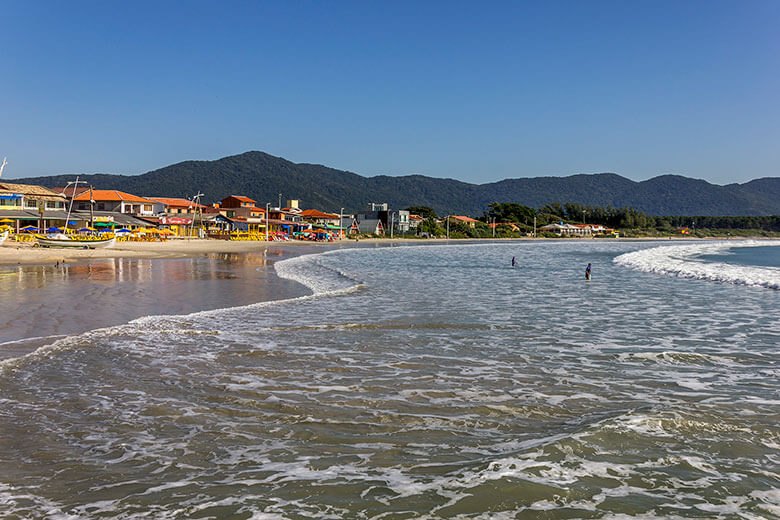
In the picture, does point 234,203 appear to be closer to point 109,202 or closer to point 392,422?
point 109,202

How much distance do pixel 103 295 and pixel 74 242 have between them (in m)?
32.3

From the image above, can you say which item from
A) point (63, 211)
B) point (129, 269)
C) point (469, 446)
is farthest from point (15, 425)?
point (63, 211)

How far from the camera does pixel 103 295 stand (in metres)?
18.5

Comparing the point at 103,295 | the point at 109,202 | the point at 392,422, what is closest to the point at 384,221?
the point at 109,202

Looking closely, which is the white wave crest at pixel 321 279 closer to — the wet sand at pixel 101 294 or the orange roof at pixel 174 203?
the wet sand at pixel 101 294

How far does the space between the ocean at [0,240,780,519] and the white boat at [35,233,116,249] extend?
38.1m

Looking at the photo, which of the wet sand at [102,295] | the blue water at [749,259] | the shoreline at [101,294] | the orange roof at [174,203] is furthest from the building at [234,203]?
the wet sand at [102,295]

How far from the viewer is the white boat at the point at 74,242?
45.2 m

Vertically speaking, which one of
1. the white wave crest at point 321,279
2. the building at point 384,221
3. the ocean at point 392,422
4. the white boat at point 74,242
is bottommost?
the white wave crest at point 321,279

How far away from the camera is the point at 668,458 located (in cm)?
550

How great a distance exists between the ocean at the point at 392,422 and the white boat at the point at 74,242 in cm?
3814

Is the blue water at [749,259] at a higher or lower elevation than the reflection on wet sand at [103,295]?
lower

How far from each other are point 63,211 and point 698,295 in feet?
253

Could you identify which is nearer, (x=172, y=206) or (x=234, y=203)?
(x=172, y=206)
